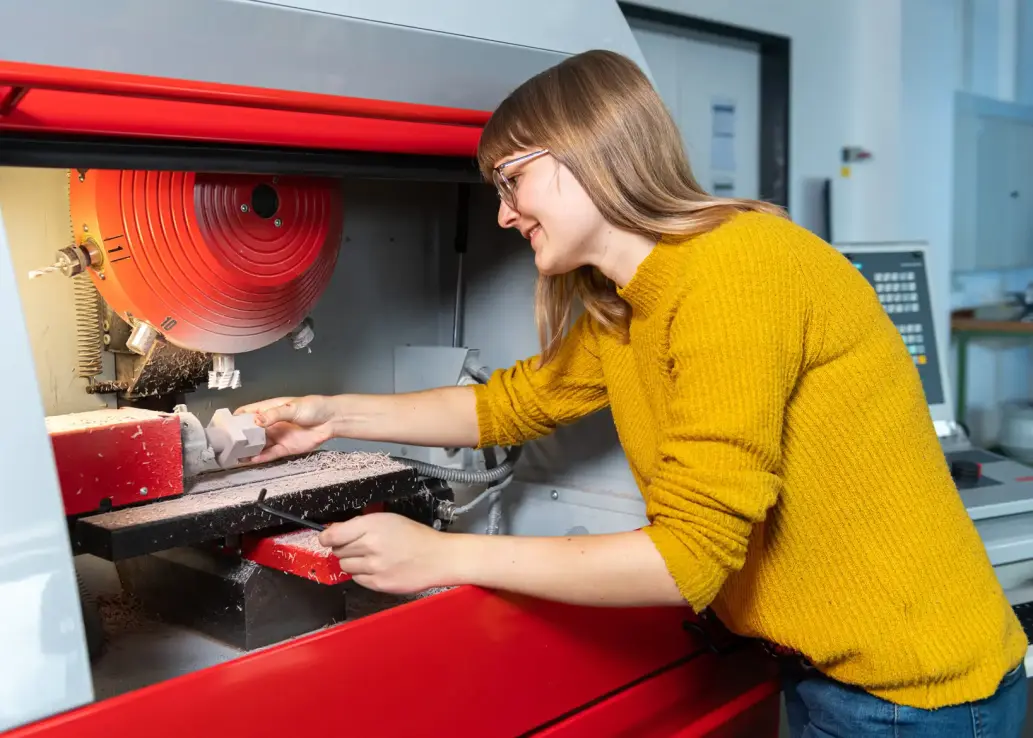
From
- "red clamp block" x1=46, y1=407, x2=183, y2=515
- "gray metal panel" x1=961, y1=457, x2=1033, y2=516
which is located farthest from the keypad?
"red clamp block" x1=46, y1=407, x2=183, y2=515

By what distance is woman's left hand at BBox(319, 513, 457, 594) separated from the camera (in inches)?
36.9

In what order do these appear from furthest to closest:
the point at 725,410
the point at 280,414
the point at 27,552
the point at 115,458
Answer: the point at 280,414
the point at 115,458
the point at 725,410
the point at 27,552

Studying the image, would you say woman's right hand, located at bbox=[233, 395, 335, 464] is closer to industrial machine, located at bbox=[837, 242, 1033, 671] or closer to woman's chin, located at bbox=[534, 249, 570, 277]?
woman's chin, located at bbox=[534, 249, 570, 277]

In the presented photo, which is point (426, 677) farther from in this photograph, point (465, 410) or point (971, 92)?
point (971, 92)

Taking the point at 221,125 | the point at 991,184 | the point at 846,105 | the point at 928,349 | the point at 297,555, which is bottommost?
the point at 297,555

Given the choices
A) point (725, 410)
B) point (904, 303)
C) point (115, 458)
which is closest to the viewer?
point (725, 410)

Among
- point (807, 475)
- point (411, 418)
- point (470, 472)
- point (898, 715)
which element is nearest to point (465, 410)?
point (411, 418)

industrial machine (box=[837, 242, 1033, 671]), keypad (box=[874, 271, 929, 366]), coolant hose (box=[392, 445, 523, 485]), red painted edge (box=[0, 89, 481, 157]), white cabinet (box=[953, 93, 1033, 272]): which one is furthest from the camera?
white cabinet (box=[953, 93, 1033, 272])

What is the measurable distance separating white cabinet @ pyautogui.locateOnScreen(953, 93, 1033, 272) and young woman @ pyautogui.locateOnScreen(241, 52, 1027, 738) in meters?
2.36

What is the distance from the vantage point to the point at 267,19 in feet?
2.90

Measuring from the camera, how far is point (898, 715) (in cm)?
104

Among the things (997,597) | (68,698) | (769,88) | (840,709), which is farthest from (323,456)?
(769,88)

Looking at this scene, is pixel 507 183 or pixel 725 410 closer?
pixel 725 410

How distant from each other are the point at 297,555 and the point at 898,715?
A: 71 cm
